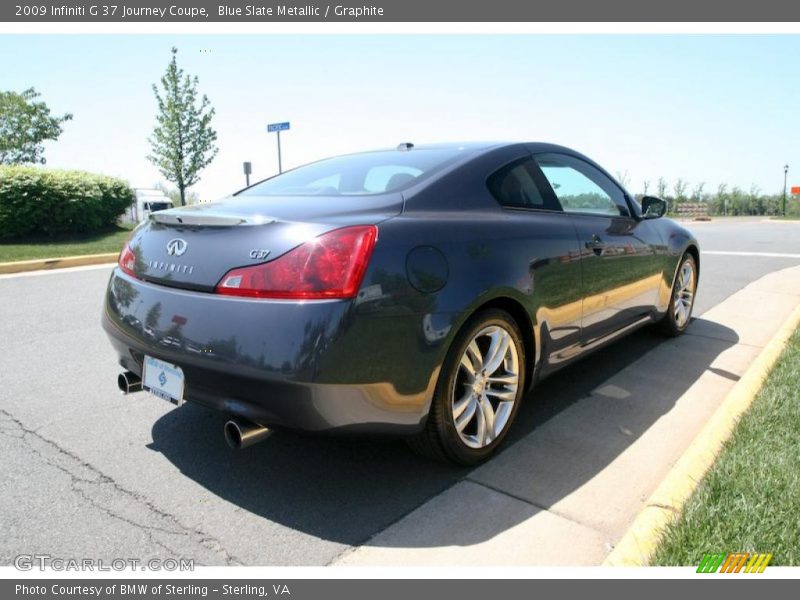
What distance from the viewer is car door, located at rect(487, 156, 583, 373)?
2.97 meters

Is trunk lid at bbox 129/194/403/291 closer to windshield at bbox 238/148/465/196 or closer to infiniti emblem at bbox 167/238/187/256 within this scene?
infiniti emblem at bbox 167/238/187/256

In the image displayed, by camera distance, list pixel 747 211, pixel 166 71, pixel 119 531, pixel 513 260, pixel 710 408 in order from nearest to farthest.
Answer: pixel 119 531 → pixel 513 260 → pixel 710 408 → pixel 166 71 → pixel 747 211

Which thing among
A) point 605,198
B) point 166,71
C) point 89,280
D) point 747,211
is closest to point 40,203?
point 89,280

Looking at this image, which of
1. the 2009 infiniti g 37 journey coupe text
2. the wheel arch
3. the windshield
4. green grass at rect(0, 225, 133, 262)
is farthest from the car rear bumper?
green grass at rect(0, 225, 133, 262)

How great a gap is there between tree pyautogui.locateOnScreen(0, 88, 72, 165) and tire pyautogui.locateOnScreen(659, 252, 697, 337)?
3943 centimetres

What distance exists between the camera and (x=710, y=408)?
3596 mm

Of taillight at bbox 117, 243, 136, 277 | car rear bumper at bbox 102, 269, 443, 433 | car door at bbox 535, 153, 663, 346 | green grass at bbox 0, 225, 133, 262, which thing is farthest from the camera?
green grass at bbox 0, 225, 133, 262

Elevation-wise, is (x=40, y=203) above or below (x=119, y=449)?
above

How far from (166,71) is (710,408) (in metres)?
22.0

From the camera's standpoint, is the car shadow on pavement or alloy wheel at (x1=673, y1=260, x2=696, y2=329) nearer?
the car shadow on pavement

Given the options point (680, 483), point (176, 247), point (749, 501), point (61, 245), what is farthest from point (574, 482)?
point (61, 245)

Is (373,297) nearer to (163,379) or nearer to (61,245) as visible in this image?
(163,379)

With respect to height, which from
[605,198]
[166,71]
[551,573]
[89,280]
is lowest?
[551,573]
